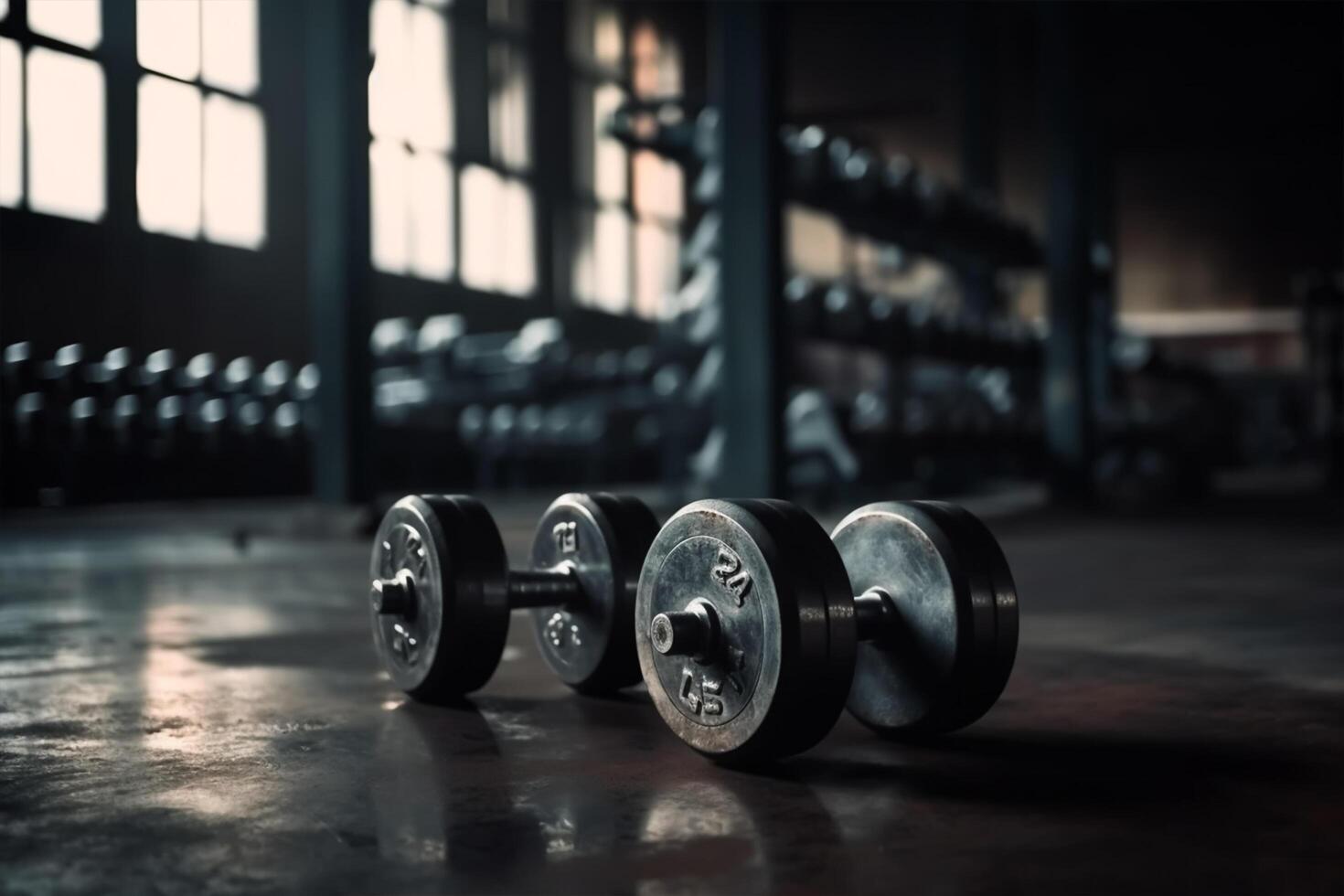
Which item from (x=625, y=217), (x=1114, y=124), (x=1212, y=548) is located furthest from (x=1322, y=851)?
(x=1114, y=124)

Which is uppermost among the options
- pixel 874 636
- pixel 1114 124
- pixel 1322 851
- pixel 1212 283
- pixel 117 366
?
pixel 1114 124

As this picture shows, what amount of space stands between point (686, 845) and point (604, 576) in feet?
2.54

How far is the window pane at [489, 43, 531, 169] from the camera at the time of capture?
14.2 meters

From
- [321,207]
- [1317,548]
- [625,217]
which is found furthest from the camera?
[625,217]

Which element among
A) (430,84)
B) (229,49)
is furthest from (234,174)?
(430,84)

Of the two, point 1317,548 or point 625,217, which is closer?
point 1317,548

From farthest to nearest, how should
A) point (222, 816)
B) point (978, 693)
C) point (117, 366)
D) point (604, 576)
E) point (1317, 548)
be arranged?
point (117, 366) → point (1317, 548) → point (604, 576) → point (978, 693) → point (222, 816)

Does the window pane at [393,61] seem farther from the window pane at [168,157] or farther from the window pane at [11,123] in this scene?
the window pane at [11,123]

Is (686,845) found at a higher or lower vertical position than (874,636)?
lower

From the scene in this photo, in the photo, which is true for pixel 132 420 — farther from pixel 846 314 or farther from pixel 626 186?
pixel 626 186

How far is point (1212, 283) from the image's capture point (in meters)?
20.4

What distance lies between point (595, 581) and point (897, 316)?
5402mm

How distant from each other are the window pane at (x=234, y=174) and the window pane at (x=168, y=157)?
17 centimetres

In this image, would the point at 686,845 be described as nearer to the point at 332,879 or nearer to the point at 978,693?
the point at 332,879
